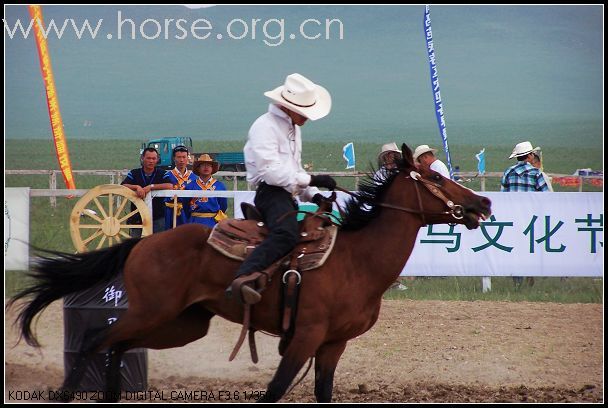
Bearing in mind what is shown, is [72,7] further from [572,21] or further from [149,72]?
[572,21]

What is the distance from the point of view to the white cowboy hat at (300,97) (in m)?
5.80

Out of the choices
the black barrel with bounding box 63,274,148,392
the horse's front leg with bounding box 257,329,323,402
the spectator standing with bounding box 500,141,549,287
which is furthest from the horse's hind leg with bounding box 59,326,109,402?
the spectator standing with bounding box 500,141,549,287

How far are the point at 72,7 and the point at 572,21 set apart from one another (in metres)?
31.4

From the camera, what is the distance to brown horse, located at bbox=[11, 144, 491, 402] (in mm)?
5629

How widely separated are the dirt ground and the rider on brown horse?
167cm

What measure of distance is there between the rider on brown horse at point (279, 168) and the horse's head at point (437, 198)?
1.78 ft

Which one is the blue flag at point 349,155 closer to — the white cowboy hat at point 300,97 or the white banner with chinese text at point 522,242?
the white banner with chinese text at point 522,242

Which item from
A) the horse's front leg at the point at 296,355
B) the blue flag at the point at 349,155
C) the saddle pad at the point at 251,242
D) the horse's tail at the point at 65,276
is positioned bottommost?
the horse's front leg at the point at 296,355

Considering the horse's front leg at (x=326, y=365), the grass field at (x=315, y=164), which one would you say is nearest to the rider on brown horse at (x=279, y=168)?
the horse's front leg at (x=326, y=365)

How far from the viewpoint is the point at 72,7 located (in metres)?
40.8

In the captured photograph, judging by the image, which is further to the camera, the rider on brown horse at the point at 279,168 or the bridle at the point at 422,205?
the bridle at the point at 422,205

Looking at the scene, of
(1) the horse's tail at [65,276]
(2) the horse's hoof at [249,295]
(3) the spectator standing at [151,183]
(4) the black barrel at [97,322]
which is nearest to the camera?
(2) the horse's hoof at [249,295]

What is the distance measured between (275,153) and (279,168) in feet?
0.35

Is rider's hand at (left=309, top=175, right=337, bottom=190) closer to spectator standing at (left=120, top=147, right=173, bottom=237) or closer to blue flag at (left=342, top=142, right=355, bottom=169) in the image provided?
spectator standing at (left=120, top=147, right=173, bottom=237)
